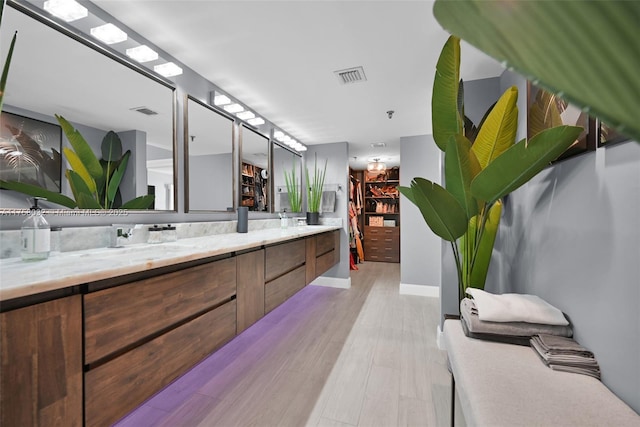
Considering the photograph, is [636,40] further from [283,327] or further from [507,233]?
[283,327]

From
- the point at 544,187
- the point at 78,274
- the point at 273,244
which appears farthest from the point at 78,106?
the point at 544,187

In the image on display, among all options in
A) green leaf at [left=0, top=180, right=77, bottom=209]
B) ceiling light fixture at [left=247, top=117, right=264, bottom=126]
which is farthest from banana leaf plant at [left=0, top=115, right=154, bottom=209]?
ceiling light fixture at [left=247, top=117, right=264, bottom=126]

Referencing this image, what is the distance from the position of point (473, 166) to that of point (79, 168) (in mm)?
2028

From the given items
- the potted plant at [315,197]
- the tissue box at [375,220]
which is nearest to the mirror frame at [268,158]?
the potted plant at [315,197]

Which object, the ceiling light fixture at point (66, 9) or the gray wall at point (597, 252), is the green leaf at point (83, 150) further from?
the gray wall at point (597, 252)

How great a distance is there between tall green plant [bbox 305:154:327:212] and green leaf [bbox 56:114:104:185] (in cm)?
277

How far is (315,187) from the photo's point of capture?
4250 mm

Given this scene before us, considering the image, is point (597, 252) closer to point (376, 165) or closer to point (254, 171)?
point (254, 171)

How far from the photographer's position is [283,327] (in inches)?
109

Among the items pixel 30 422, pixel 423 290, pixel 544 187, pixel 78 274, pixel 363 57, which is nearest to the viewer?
pixel 30 422

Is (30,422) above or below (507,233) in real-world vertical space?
below

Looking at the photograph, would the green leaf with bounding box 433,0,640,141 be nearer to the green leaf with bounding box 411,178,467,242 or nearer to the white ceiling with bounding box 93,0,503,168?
the green leaf with bounding box 411,178,467,242

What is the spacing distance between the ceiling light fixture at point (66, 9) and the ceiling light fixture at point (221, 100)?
1.04m

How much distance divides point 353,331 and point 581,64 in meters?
2.80
